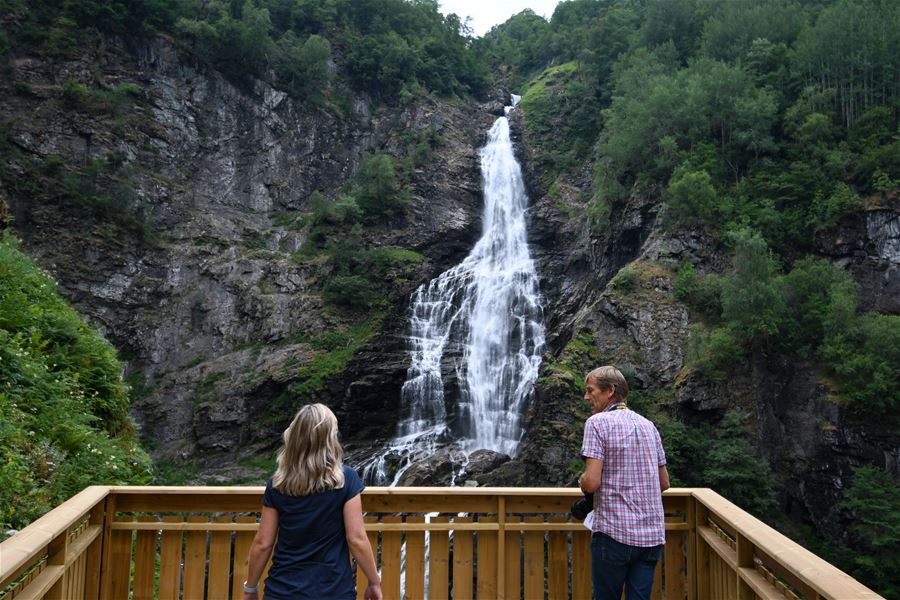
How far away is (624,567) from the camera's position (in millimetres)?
3293

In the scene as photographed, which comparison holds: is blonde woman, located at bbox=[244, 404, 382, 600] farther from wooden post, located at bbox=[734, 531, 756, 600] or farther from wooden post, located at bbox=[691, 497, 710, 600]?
wooden post, located at bbox=[691, 497, 710, 600]

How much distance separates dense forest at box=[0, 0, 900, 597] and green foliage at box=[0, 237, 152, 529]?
0.11 ft

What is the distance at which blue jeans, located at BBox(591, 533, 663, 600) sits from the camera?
128 inches

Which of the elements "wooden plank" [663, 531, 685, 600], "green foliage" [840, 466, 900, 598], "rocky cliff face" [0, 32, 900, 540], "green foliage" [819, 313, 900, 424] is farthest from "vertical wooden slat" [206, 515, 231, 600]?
"green foliage" [819, 313, 900, 424]

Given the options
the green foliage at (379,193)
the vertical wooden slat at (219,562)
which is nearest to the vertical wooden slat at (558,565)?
the vertical wooden slat at (219,562)

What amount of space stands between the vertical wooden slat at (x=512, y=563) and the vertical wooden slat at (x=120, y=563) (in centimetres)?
260

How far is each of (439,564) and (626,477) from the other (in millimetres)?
1713

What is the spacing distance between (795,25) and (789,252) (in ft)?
51.2

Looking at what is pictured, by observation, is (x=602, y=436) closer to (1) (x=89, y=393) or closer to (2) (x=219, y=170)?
(1) (x=89, y=393)

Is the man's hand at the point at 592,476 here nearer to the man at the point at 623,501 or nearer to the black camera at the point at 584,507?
the man at the point at 623,501

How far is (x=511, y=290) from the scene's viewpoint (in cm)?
2684

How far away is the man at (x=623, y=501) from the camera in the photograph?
324 centimetres

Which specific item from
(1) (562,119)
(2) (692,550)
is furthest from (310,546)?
(1) (562,119)

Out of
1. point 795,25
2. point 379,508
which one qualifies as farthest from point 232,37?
point 379,508
